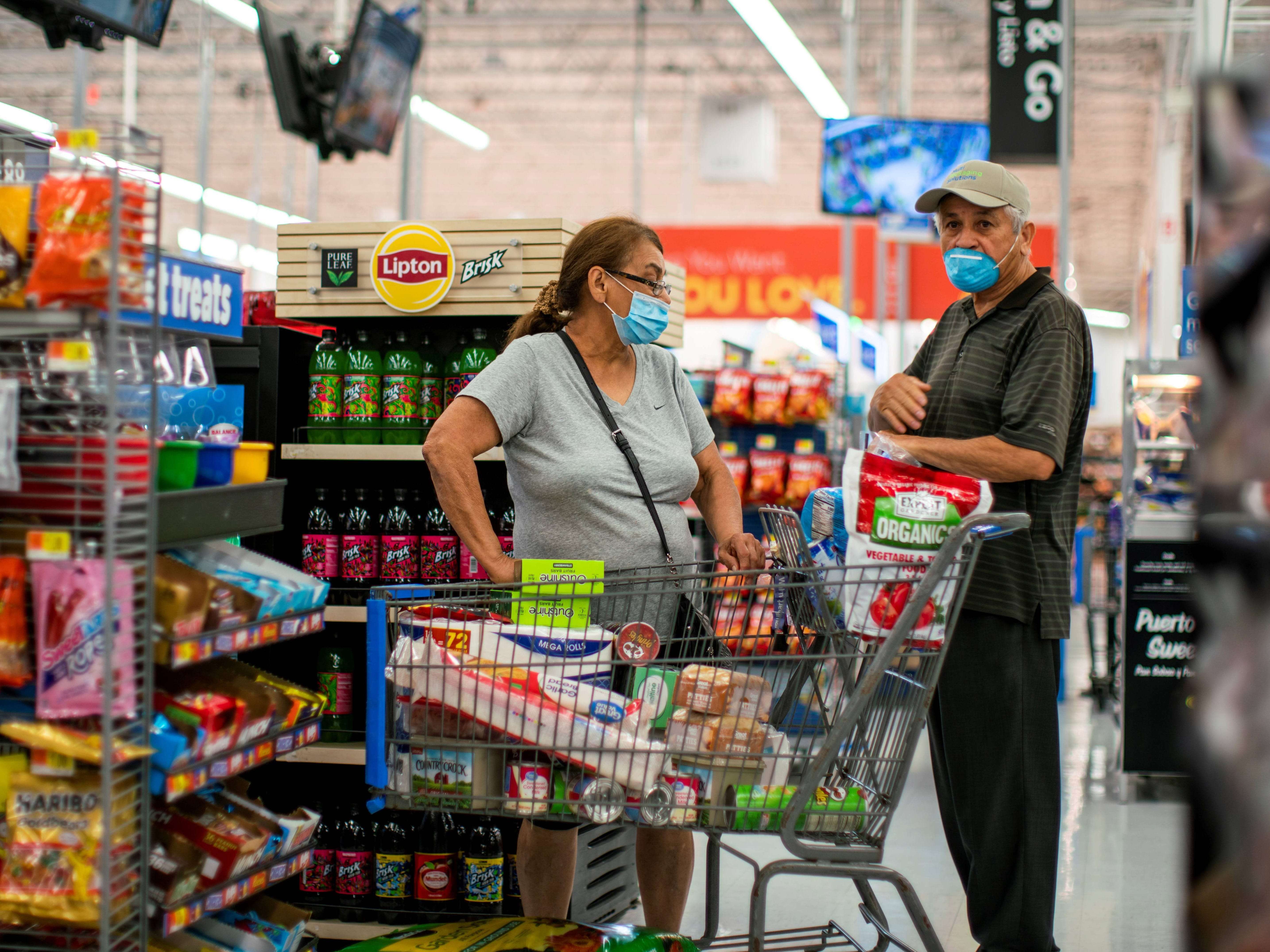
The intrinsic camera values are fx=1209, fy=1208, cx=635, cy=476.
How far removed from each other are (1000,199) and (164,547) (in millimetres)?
1971

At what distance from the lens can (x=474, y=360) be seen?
11.9 ft

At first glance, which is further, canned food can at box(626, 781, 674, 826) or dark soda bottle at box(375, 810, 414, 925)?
dark soda bottle at box(375, 810, 414, 925)

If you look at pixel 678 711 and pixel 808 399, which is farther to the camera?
pixel 808 399

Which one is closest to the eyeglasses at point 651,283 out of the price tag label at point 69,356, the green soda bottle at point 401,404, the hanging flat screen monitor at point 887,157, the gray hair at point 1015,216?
the gray hair at point 1015,216

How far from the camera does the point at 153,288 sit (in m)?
1.92

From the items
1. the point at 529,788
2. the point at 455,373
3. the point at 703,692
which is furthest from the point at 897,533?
the point at 455,373

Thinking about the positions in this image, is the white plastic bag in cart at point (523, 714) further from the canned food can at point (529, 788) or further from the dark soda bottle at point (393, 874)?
the dark soda bottle at point (393, 874)

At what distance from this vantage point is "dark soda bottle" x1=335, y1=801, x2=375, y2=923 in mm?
3533

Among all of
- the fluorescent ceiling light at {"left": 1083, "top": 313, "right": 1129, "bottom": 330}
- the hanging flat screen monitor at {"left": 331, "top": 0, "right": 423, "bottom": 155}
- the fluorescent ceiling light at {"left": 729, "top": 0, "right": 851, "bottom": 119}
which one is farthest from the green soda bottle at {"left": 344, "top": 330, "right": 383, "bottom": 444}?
the fluorescent ceiling light at {"left": 1083, "top": 313, "right": 1129, "bottom": 330}

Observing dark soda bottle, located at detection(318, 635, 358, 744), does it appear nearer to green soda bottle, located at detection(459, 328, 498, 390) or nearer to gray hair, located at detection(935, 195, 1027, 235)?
green soda bottle, located at detection(459, 328, 498, 390)

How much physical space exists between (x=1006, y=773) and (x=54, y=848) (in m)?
2.03

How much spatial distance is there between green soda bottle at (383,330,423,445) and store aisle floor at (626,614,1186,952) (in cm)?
168

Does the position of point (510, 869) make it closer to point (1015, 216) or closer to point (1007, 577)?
point (1007, 577)

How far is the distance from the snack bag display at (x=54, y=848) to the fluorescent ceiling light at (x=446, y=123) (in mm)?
10901
